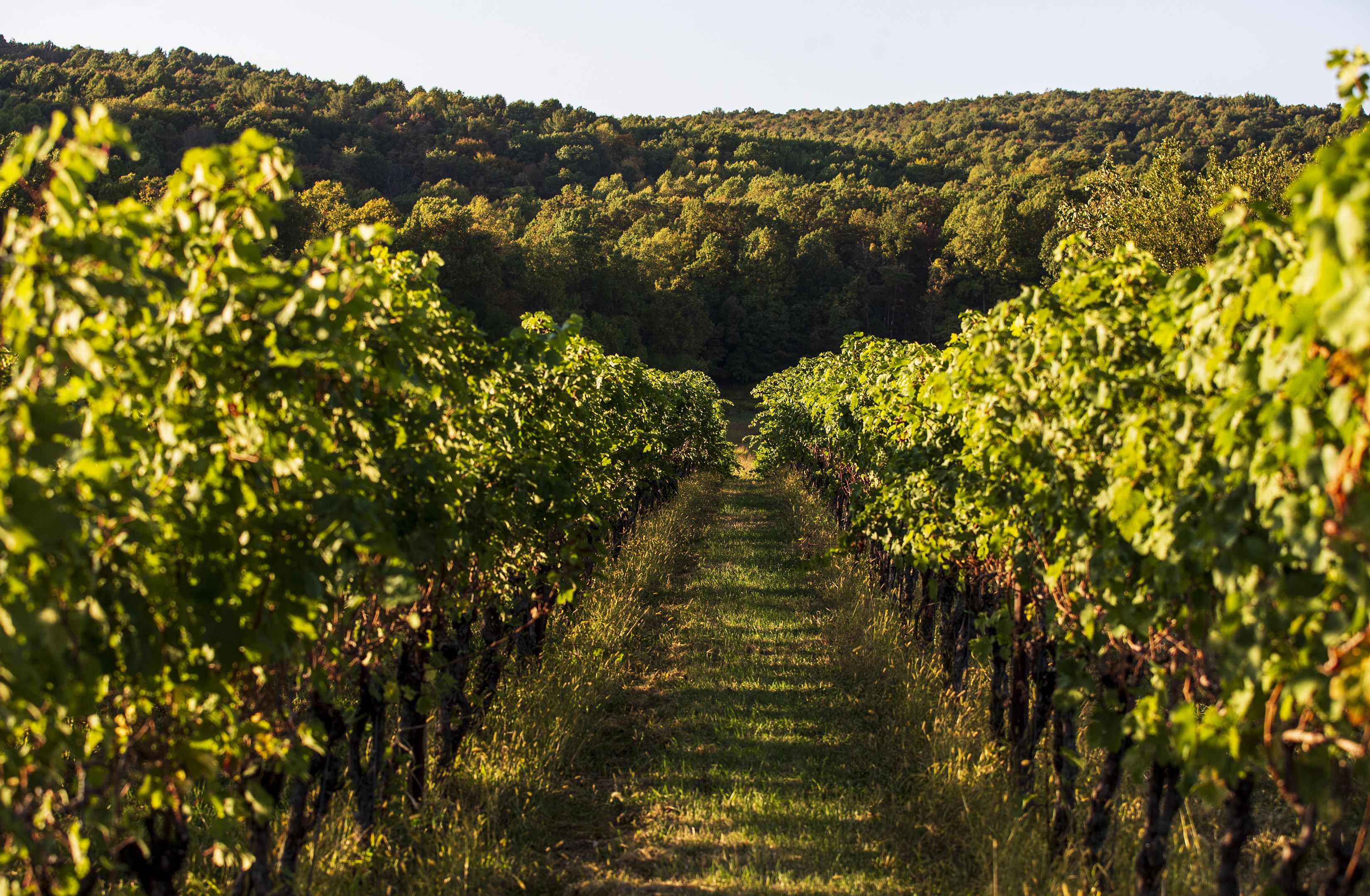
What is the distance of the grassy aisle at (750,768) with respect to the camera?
5.10 meters

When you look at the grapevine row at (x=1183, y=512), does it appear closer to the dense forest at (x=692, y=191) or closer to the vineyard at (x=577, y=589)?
the vineyard at (x=577, y=589)

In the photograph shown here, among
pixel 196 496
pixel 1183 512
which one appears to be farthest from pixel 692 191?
pixel 196 496

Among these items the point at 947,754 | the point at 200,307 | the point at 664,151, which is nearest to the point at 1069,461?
the point at 947,754

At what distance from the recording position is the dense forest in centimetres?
4403

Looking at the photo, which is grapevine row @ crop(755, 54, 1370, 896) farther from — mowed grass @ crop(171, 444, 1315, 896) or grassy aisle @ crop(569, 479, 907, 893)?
grassy aisle @ crop(569, 479, 907, 893)

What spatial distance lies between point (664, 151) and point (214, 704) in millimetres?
102838

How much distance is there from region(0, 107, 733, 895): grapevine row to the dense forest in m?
31.6

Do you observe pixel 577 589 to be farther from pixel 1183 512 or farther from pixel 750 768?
pixel 1183 512

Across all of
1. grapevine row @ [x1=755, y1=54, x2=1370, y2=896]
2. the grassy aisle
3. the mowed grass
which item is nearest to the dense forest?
the grassy aisle

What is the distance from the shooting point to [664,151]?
99812mm

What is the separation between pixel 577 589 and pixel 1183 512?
689 centimetres

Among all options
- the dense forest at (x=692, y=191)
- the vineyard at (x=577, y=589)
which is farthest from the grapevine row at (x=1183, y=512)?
the dense forest at (x=692, y=191)

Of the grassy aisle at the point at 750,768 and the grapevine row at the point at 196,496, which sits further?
the grassy aisle at the point at 750,768

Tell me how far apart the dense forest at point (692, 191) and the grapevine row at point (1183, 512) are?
28688 millimetres
